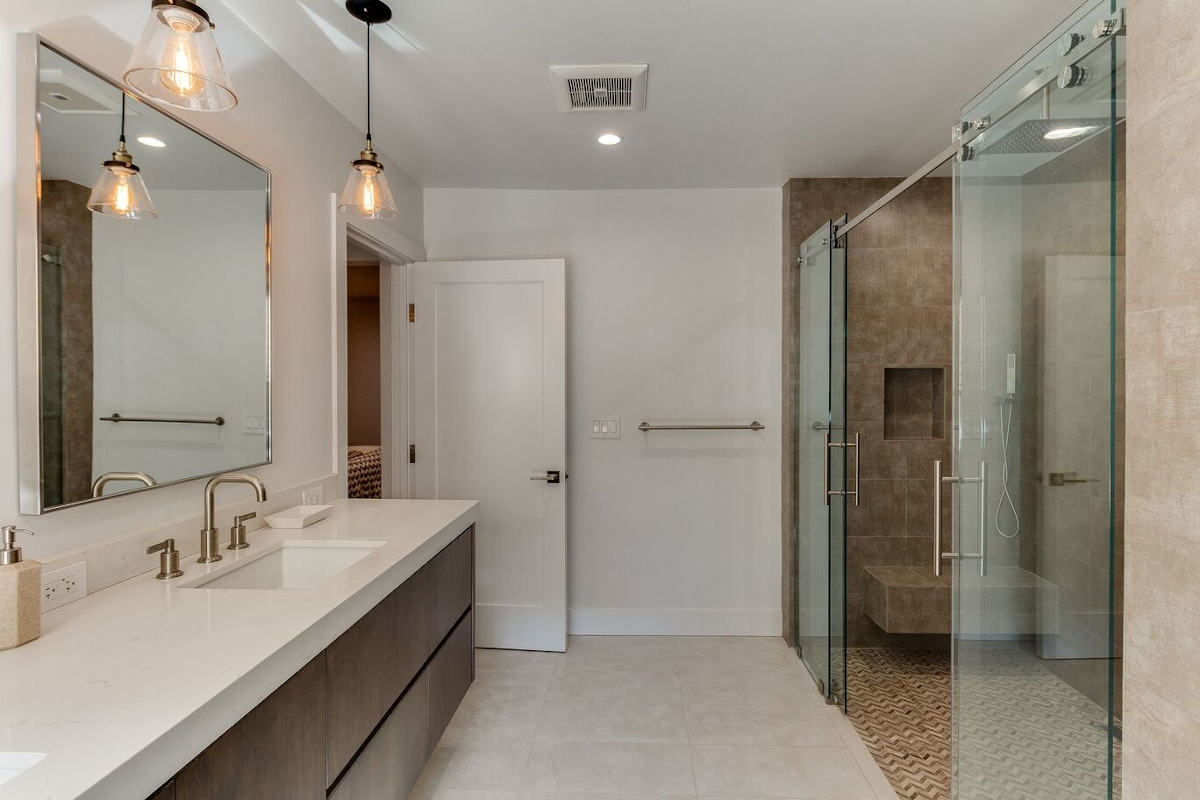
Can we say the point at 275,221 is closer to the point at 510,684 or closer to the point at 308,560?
the point at 308,560

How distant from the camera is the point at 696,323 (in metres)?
3.37

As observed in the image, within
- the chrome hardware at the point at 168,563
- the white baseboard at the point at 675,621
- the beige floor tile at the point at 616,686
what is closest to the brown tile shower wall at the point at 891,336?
the white baseboard at the point at 675,621

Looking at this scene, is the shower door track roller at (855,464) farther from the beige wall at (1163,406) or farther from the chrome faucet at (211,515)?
the chrome faucet at (211,515)

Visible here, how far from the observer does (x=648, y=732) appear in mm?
2424

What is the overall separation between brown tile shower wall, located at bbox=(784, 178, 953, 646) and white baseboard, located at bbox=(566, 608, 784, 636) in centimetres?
51

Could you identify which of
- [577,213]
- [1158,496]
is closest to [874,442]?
[577,213]

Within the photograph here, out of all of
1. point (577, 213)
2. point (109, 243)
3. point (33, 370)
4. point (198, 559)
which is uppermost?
point (577, 213)

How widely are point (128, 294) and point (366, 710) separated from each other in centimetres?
111

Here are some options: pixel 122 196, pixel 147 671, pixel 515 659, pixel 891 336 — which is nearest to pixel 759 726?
pixel 515 659

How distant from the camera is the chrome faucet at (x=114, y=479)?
1351 millimetres

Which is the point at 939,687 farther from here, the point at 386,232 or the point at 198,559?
the point at 386,232

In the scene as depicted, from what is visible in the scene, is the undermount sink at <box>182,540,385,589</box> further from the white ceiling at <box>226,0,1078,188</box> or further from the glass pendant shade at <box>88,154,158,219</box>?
the white ceiling at <box>226,0,1078,188</box>

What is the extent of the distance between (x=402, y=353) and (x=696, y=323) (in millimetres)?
1571

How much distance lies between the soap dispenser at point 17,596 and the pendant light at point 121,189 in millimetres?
713
